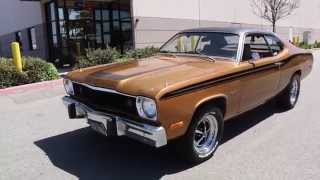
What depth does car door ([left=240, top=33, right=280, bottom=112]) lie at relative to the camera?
543 centimetres

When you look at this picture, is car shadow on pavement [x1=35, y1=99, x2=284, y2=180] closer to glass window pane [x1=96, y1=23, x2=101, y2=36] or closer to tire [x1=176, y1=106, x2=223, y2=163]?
tire [x1=176, y1=106, x2=223, y2=163]

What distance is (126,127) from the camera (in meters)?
4.27

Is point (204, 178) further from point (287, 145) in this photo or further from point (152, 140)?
point (287, 145)

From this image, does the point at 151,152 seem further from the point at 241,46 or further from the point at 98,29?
the point at 98,29

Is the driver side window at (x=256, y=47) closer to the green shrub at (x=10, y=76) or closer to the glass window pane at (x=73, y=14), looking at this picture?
the green shrub at (x=10, y=76)

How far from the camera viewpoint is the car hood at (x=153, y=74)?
4213mm

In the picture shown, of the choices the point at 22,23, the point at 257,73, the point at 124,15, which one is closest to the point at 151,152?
the point at 257,73

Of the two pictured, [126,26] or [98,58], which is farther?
[126,26]

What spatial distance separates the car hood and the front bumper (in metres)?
0.32

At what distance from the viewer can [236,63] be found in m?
5.26

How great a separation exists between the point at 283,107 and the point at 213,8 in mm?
15657

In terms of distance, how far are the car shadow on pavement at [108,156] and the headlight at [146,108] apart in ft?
2.41

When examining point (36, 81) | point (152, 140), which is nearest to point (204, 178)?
point (152, 140)

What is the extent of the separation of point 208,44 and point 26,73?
6794 millimetres
